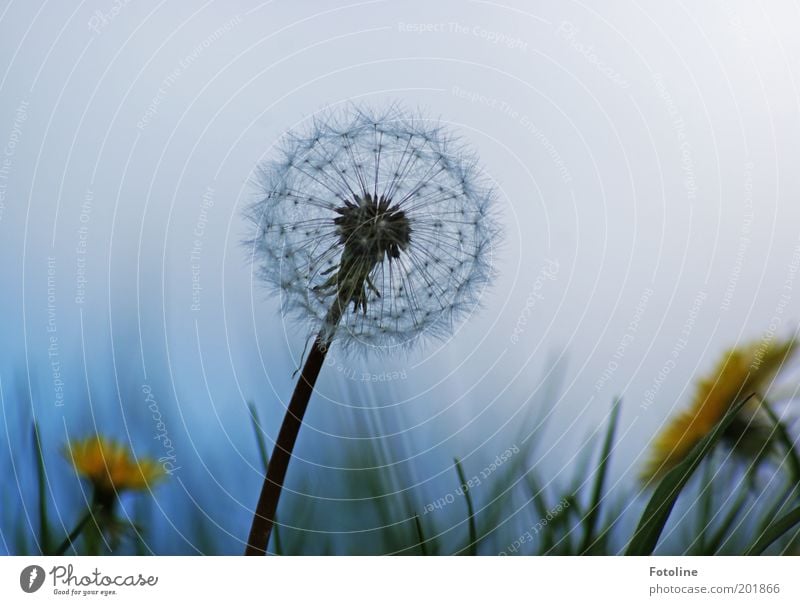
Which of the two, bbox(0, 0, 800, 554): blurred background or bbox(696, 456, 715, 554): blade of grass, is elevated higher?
bbox(0, 0, 800, 554): blurred background

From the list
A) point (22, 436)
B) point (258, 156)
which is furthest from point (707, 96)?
point (22, 436)

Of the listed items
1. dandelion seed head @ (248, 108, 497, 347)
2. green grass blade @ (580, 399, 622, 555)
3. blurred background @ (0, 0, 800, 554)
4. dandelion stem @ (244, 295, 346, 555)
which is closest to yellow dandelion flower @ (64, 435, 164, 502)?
blurred background @ (0, 0, 800, 554)
